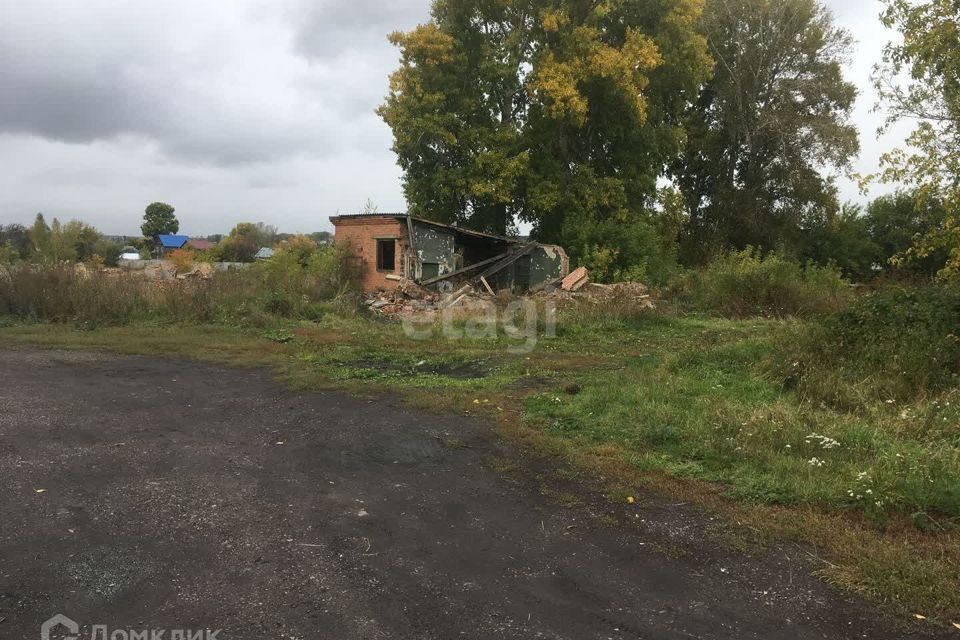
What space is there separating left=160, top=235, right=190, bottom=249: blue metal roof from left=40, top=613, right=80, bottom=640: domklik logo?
69964 millimetres

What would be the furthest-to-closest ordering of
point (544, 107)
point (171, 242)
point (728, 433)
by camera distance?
1. point (171, 242)
2. point (544, 107)
3. point (728, 433)

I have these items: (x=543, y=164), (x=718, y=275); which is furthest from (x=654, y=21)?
(x=718, y=275)

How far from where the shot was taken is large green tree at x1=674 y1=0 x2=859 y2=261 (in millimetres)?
26344

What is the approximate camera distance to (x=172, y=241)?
6881 centimetres

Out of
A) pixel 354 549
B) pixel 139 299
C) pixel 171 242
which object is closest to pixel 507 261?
pixel 139 299

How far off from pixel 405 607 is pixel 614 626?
987 mm

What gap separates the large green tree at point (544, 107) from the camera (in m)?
21.9

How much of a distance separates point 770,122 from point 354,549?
28295 mm

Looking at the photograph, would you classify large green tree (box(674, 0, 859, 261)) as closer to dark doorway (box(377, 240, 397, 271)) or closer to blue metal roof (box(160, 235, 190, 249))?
dark doorway (box(377, 240, 397, 271))

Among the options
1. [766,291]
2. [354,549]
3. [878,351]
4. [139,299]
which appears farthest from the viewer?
[766,291]

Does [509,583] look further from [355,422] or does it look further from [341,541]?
[355,422]

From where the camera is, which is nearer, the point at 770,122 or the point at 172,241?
the point at 770,122

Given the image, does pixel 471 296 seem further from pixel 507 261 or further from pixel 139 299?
pixel 139 299

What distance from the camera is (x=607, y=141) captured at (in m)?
25.0
